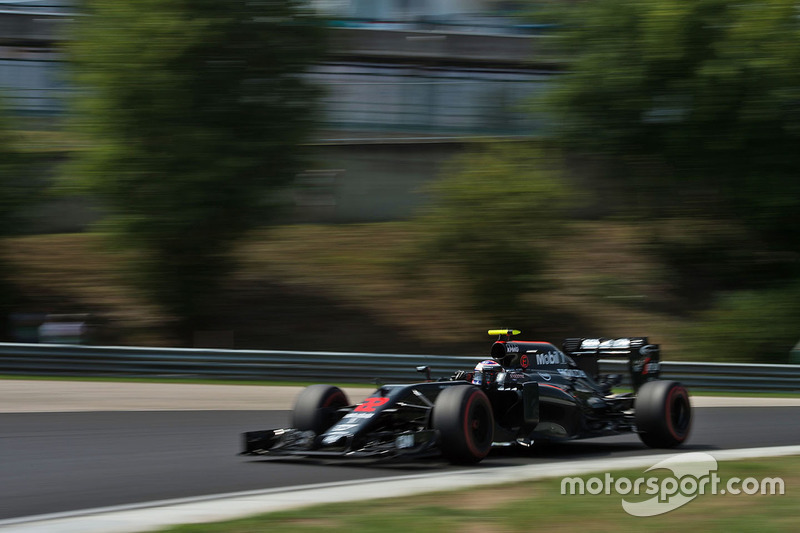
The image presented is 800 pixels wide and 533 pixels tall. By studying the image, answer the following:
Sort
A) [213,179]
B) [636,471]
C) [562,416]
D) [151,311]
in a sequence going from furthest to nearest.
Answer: [151,311] < [213,179] < [562,416] < [636,471]

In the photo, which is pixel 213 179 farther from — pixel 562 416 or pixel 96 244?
pixel 562 416

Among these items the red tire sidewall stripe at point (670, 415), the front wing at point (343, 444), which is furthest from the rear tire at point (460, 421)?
the red tire sidewall stripe at point (670, 415)

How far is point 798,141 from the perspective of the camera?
22.5 m

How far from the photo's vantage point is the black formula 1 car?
824 centimetres

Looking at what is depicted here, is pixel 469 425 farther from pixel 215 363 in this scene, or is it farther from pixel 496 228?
pixel 496 228

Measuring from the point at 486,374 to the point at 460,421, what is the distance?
1172 mm

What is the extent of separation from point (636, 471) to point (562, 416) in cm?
171

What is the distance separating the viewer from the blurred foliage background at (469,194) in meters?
18.2

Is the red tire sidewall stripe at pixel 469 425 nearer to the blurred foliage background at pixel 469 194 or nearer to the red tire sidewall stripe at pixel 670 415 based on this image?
the red tire sidewall stripe at pixel 670 415

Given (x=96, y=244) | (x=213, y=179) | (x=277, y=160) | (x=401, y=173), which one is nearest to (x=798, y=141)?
(x=401, y=173)

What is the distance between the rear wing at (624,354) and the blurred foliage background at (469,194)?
356 inches

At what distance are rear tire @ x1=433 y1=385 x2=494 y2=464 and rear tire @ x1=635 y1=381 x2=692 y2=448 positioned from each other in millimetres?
2139

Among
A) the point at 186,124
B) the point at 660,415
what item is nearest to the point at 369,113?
the point at 186,124

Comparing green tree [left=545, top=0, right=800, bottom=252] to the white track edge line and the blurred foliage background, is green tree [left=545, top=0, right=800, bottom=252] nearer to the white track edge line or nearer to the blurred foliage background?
the blurred foliage background
